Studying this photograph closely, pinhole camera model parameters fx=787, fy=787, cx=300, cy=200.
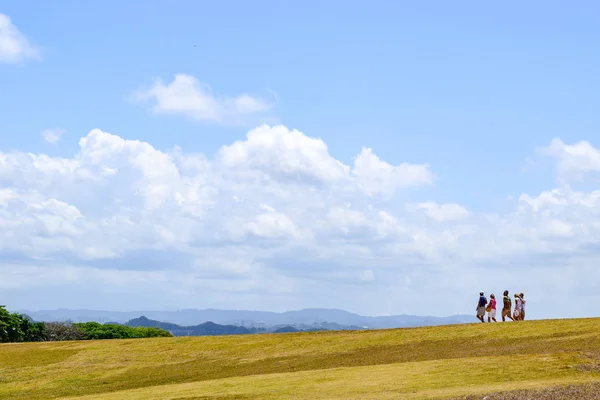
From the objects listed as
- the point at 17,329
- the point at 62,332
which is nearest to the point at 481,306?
the point at 17,329

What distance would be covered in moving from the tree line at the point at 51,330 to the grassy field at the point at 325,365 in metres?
35.6

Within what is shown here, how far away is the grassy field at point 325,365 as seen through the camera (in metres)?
40.0

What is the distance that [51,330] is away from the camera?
404ft

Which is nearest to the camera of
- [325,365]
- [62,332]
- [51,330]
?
[325,365]

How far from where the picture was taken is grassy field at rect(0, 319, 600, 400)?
40.0 metres

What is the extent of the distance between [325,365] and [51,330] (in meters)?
81.7

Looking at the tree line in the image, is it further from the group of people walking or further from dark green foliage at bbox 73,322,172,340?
the group of people walking

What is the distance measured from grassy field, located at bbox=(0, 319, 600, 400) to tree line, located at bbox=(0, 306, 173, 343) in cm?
3564

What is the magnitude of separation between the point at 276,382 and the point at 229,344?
21.0 meters

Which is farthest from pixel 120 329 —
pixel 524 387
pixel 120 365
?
pixel 524 387

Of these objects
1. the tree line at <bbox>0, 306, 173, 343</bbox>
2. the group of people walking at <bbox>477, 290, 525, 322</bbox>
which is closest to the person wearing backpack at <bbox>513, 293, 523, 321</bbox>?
the group of people walking at <bbox>477, 290, 525, 322</bbox>

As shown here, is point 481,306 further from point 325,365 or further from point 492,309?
point 325,365

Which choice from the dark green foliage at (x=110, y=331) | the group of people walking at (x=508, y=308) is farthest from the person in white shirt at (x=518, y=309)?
the dark green foliage at (x=110, y=331)

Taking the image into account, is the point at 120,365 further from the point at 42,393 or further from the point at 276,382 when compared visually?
the point at 276,382
